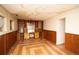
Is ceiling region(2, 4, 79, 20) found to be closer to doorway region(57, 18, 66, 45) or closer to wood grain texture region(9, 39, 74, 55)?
doorway region(57, 18, 66, 45)

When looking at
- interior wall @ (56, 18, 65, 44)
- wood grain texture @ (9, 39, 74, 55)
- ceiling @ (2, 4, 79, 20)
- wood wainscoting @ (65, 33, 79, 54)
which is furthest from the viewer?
interior wall @ (56, 18, 65, 44)

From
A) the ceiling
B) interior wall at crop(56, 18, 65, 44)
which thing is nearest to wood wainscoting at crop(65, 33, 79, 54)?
the ceiling

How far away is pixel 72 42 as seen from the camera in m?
5.89

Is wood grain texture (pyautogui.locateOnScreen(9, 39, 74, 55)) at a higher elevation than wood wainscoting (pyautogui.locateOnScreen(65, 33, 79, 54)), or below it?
below

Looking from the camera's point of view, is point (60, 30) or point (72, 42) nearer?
point (72, 42)

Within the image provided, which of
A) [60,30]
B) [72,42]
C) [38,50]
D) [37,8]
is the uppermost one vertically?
[37,8]

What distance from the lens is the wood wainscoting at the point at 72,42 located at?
546cm

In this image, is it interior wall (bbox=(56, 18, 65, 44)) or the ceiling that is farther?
interior wall (bbox=(56, 18, 65, 44))

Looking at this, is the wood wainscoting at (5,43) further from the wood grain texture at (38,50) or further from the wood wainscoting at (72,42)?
the wood wainscoting at (72,42)

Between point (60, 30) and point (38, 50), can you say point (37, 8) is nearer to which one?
point (38, 50)

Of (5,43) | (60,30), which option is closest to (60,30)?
(60,30)

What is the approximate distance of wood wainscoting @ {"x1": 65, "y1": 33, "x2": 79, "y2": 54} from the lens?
17.9 feet

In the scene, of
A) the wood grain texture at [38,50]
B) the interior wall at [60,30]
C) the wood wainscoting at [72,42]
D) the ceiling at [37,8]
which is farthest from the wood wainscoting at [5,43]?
the interior wall at [60,30]
